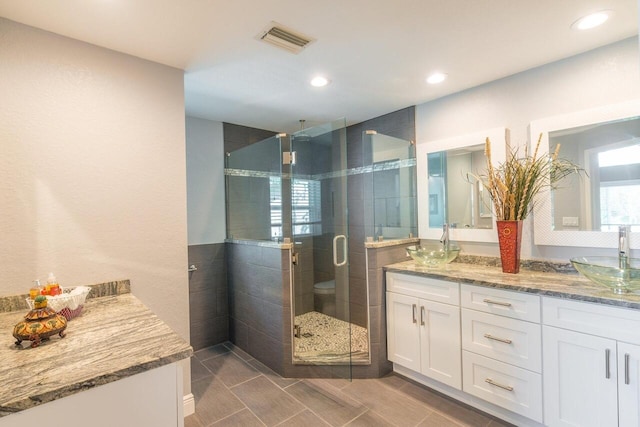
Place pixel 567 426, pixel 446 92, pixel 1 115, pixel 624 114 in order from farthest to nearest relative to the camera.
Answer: pixel 446 92
pixel 624 114
pixel 567 426
pixel 1 115

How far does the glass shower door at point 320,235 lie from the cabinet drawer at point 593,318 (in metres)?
1.42

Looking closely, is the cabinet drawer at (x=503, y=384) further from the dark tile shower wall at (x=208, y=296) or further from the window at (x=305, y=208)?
the dark tile shower wall at (x=208, y=296)

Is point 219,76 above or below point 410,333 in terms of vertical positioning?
above

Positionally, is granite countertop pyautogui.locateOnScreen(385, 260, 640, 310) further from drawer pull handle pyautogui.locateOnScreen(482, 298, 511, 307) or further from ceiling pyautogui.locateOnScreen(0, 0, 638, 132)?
ceiling pyautogui.locateOnScreen(0, 0, 638, 132)

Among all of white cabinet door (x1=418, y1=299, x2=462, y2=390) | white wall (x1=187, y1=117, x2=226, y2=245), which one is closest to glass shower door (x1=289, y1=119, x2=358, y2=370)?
white cabinet door (x1=418, y1=299, x2=462, y2=390)

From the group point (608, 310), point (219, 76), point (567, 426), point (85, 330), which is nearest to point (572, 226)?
point (608, 310)

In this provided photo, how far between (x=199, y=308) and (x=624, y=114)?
370cm

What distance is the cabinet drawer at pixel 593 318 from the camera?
1.44 meters

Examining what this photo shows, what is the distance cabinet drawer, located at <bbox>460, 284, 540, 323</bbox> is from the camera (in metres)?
1.74

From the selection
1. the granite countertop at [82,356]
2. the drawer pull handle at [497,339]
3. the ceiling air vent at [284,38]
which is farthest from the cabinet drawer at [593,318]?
the ceiling air vent at [284,38]

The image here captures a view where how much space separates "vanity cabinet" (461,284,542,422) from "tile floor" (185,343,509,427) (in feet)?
0.78

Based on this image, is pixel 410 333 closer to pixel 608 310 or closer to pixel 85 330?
pixel 608 310

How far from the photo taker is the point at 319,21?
1.57 metres

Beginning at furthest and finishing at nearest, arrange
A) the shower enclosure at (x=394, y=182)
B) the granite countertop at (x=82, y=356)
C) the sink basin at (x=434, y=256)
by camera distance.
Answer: the shower enclosure at (x=394, y=182) → the sink basin at (x=434, y=256) → the granite countertop at (x=82, y=356)
